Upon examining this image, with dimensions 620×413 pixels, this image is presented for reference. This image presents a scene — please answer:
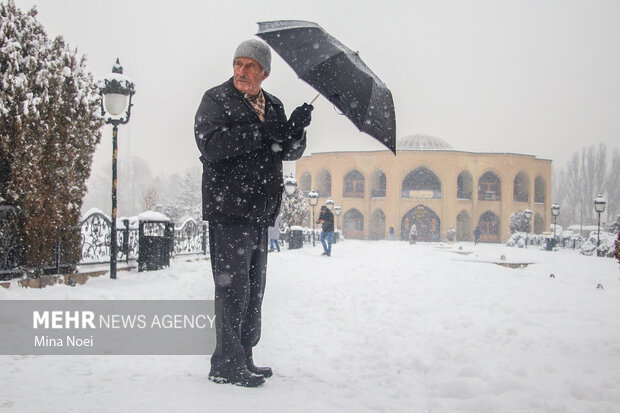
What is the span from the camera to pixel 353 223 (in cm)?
4700

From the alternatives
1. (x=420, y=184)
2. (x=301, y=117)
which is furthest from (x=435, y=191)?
(x=301, y=117)

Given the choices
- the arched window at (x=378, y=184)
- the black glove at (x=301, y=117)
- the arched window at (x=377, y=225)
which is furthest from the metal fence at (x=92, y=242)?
the arched window at (x=378, y=184)

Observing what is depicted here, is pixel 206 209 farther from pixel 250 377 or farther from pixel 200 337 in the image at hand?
pixel 200 337

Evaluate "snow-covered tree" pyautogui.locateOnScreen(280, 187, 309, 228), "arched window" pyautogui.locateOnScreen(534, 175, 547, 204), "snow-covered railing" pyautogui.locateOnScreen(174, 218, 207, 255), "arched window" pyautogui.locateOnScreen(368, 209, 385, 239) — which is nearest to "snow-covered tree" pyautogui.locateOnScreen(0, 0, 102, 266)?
"snow-covered railing" pyautogui.locateOnScreen(174, 218, 207, 255)

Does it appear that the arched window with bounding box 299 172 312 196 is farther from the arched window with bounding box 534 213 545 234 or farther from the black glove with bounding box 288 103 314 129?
the black glove with bounding box 288 103 314 129

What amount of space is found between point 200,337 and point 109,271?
3834 mm

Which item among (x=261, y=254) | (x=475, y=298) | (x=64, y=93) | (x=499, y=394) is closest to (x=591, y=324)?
(x=475, y=298)

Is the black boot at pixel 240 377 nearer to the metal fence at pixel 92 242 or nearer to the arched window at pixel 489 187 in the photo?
the metal fence at pixel 92 242

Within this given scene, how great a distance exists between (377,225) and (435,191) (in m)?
6.80

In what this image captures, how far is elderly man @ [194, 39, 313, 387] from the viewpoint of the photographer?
241cm

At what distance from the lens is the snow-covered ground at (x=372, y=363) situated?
2.32 m

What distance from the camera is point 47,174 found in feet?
19.2

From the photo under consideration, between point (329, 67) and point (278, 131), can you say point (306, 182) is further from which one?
point (278, 131)

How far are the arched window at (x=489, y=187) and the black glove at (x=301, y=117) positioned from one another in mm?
46318
